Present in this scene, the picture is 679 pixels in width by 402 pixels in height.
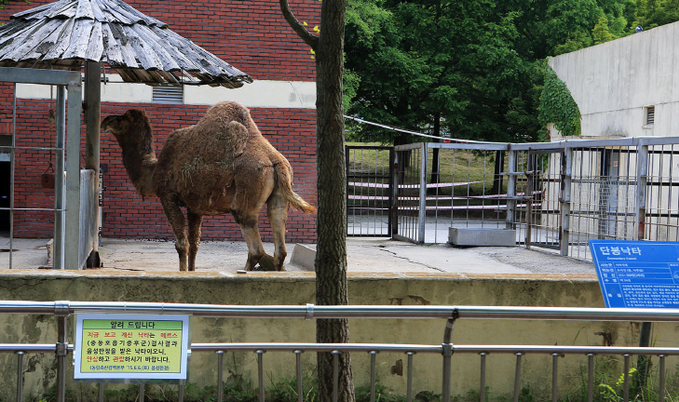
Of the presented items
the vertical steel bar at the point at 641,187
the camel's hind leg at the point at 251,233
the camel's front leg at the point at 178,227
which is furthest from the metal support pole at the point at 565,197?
the camel's front leg at the point at 178,227

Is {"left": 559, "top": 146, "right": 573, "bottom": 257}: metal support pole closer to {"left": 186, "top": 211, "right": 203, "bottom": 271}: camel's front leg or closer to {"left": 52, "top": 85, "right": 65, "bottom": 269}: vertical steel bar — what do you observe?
{"left": 186, "top": 211, "right": 203, "bottom": 271}: camel's front leg

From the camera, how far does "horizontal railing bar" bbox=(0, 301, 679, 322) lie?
3.41 metres

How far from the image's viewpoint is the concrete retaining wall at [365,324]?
17.7 ft

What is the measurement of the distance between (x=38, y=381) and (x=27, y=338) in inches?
12.8

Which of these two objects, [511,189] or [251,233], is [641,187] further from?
[251,233]

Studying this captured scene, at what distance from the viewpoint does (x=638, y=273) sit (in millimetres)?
4848

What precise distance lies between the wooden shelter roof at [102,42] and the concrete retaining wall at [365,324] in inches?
113

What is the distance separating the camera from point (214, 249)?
15.0m

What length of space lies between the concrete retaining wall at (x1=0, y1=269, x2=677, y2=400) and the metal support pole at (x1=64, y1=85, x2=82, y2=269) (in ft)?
5.72

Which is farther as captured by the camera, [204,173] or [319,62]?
[204,173]

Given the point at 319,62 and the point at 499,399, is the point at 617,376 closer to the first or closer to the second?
the point at 499,399

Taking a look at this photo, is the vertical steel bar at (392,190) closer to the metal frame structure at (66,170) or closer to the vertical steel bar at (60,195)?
the metal frame structure at (66,170)

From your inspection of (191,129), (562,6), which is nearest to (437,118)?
(562,6)

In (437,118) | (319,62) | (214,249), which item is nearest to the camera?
(319,62)
